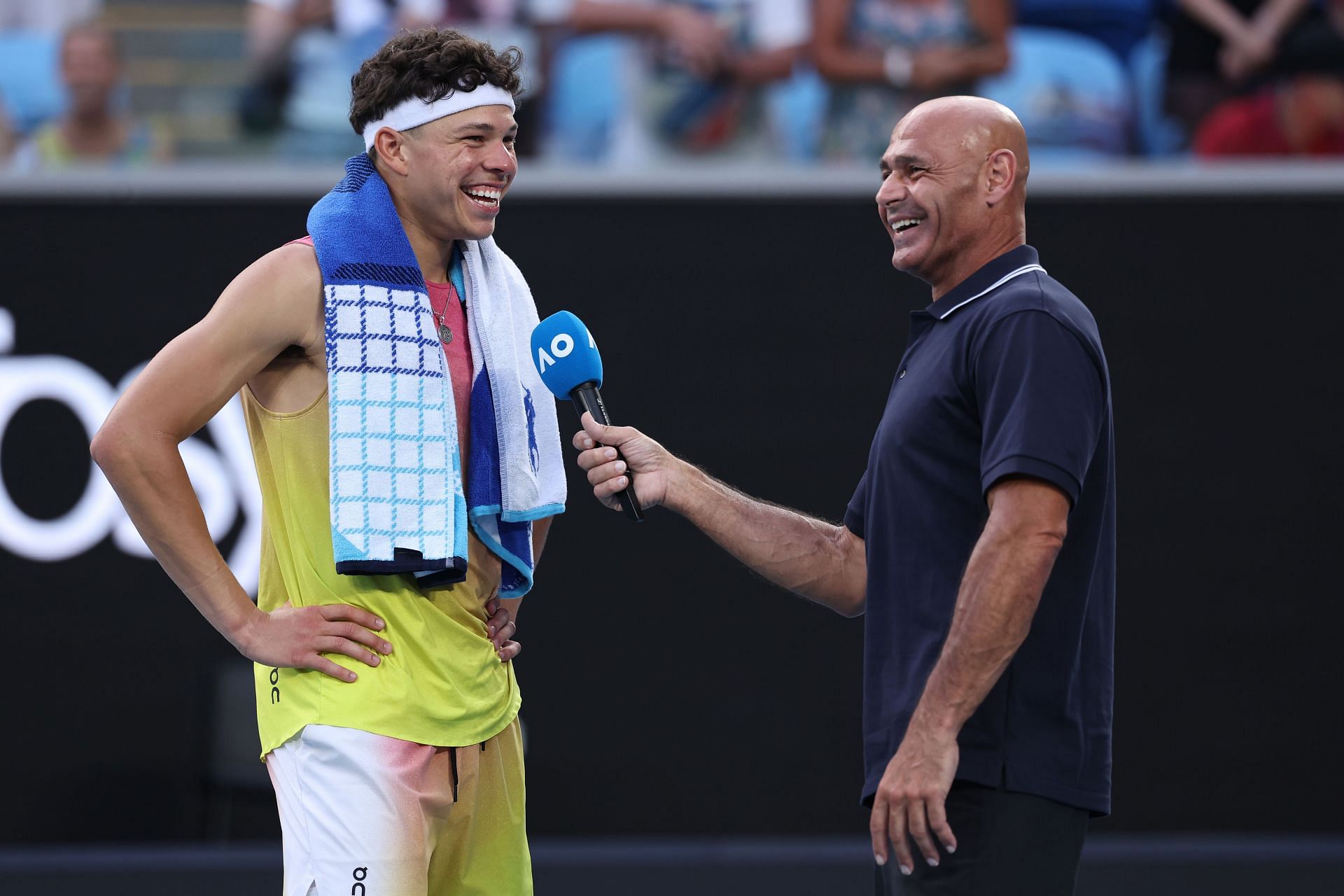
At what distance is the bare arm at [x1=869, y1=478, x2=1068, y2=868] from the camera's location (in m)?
2.16

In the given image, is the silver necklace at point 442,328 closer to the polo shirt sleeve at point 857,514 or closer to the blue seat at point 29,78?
the polo shirt sleeve at point 857,514

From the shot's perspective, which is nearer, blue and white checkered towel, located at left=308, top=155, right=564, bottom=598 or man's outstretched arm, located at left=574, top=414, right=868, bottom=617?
blue and white checkered towel, located at left=308, top=155, right=564, bottom=598

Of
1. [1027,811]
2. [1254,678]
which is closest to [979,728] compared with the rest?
[1027,811]

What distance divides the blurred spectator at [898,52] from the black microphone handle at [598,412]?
8.18 ft

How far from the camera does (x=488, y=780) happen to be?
256 centimetres

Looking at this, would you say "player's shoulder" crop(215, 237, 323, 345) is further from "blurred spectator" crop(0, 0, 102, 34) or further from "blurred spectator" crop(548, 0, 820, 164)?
"blurred spectator" crop(0, 0, 102, 34)

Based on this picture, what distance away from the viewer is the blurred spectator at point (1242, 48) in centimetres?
489

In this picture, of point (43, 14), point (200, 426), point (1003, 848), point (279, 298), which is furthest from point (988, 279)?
point (43, 14)

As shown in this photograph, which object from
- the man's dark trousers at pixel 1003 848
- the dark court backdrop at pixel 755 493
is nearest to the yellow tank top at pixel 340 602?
the man's dark trousers at pixel 1003 848

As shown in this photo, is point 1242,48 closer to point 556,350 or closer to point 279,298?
point 556,350

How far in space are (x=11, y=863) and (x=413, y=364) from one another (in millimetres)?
2731

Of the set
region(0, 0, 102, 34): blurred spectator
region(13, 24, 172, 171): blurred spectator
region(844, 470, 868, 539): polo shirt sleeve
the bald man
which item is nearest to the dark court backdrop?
region(13, 24, 172, 171): blurred spectator

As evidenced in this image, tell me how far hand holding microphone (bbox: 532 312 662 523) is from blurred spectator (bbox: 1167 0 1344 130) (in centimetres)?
307

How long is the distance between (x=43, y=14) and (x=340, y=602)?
123 inches
